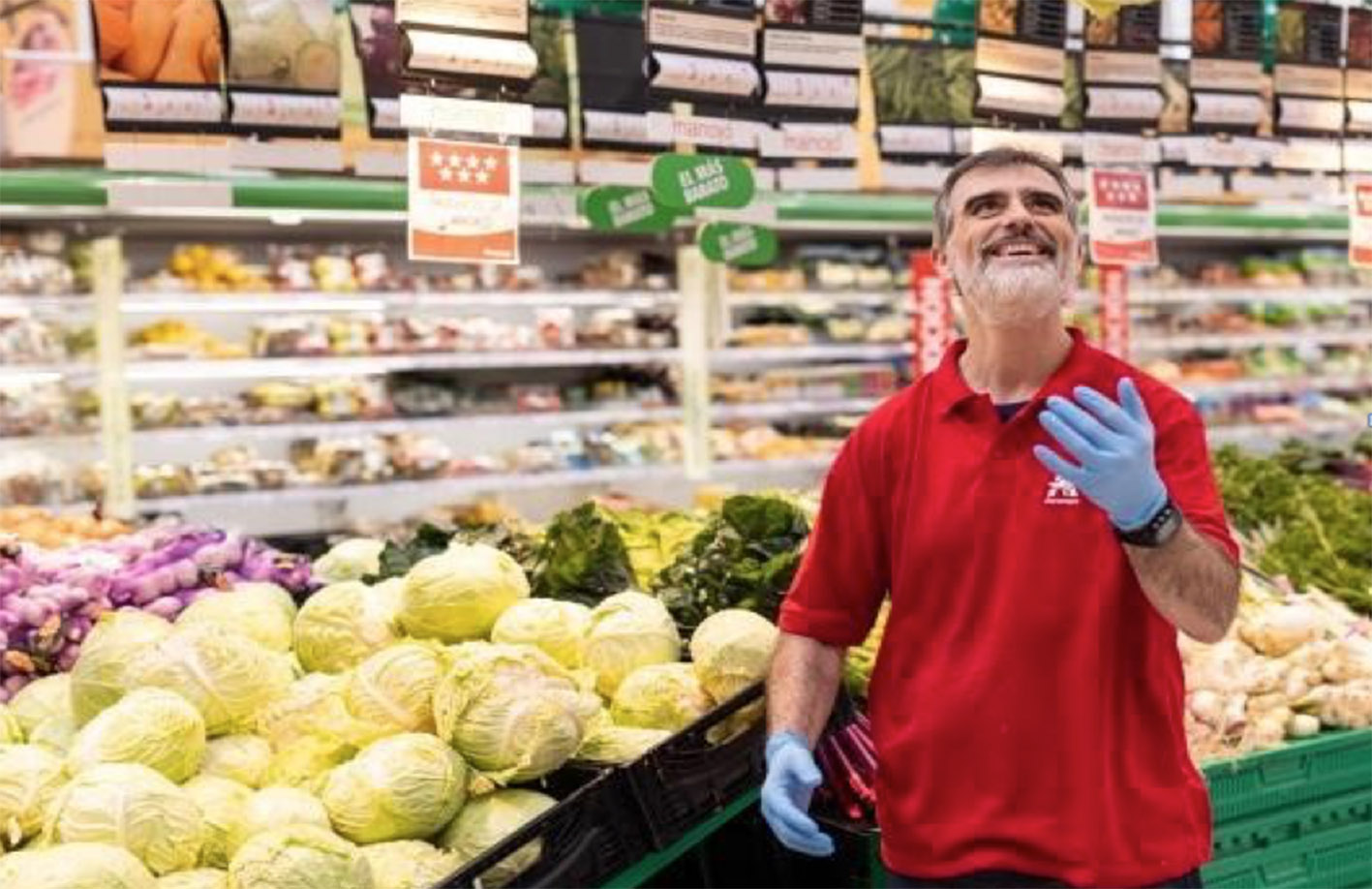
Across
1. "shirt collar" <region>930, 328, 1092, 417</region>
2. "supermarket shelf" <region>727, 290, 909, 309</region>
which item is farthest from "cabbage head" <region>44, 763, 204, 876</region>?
"supermarket shelf" <region>727, 290, 909, 309</region>

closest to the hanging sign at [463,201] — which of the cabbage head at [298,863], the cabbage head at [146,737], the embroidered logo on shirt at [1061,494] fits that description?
the cabbage head at [146,737]

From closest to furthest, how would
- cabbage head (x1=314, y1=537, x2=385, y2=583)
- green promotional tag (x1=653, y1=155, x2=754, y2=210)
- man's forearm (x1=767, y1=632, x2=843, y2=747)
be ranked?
man's forearm (x1=767, y1=632, x2=843, y2=747) → cabbage head (x1=314, y1=537, x2=385, y2=583) → green promotional tag (x1=653, y1=155, x2=754, y2=210)

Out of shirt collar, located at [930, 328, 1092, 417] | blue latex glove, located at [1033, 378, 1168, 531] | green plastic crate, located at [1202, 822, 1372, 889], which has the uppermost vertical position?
shirt collar, located at [930, 328, 1092, 417]

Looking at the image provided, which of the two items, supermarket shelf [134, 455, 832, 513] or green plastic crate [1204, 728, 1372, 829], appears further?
supermarket shelf [134, 455, 832, 513]

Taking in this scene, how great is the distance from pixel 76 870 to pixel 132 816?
16cm

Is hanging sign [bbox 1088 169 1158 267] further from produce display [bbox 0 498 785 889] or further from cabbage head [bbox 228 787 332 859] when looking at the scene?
cabbage head [bbox 228 787 332 859]

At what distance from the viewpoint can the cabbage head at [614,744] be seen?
8.37 feet

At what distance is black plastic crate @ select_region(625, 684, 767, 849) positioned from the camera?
8.01 ft

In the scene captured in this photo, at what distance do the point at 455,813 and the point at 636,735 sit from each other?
36cm

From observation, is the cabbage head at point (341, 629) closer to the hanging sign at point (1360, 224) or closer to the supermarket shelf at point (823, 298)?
the hanging sign at point (1360, 224)

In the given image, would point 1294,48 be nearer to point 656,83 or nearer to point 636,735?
point 656,83

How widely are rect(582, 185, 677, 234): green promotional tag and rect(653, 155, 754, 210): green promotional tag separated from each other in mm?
681

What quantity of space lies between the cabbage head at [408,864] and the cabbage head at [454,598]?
2.11ft

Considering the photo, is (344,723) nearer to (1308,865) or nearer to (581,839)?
(581,839)
